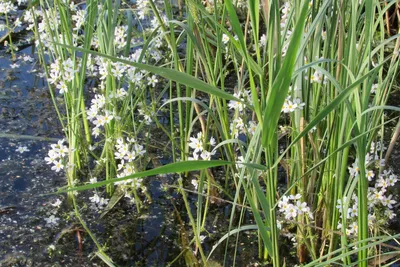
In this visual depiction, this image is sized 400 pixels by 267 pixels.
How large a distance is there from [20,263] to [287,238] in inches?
38.3

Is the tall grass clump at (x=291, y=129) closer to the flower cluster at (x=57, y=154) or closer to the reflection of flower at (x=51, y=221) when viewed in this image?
the flower cluster at (x=57, y=154)

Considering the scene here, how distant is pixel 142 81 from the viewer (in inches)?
90.2

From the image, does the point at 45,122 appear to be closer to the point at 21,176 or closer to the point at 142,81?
the point at 21,176

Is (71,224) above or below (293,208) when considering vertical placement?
below

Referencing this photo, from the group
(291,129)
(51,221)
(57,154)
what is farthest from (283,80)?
(51,221)

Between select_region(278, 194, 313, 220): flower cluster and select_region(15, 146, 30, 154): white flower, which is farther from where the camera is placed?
select_region(15, 146, 30, 154): white flower

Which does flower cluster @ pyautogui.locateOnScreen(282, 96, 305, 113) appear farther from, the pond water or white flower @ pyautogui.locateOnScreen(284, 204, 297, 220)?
the pond water

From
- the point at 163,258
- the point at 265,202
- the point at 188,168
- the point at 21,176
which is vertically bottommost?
the point at 163,258

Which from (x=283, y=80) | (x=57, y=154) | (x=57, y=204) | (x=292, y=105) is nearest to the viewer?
(x=283, y=80)

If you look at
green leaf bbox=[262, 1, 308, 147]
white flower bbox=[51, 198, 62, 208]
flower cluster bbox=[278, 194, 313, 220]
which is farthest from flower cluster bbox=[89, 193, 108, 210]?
green leaf bbox=[262, 1, 308, 147]

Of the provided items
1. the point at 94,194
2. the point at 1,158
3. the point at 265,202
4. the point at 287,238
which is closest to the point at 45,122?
the point at 1,158

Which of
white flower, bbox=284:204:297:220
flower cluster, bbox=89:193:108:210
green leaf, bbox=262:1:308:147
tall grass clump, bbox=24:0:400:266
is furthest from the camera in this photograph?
flower cluster, bbox=89:193:108:210

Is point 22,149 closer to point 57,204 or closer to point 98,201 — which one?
point 57,204

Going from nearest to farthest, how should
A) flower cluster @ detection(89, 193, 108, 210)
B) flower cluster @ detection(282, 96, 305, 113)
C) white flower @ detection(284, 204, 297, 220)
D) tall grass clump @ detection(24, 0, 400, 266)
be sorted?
tall grass clump @ detection(24, 0, 400, 266) < flower cluster @ detection(282, 96, 305, 113) < white flower @ detection(284, 204, 297, 220) < flower cluster @ detection(89, 193, 108, 210)
